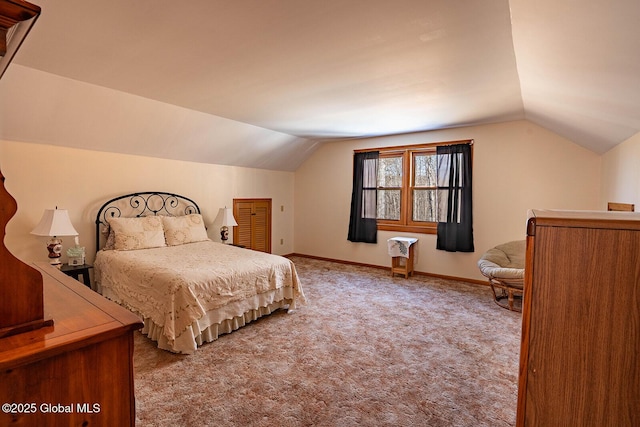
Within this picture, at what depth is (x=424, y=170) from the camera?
525 cm

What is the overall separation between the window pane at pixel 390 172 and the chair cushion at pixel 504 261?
6.34 feet

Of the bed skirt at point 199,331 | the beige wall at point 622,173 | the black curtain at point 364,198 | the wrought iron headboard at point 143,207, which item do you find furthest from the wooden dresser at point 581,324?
the black curtain at point 364,198

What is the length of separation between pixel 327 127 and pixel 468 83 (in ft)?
7.72

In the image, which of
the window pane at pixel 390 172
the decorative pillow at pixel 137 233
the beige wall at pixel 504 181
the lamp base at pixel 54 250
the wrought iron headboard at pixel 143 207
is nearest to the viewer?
the lamp base at pixel 54 250

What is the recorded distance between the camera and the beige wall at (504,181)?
4.16 m

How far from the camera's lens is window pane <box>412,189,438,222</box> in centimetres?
518

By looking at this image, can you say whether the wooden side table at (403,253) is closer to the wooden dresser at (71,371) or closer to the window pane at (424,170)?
the window pane at (424,170)

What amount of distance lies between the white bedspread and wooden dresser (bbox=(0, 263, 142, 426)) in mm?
1683

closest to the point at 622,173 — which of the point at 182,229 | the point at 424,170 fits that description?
the point at 424,170

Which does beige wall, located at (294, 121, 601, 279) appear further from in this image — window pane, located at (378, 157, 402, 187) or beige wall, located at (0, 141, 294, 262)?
beige wall, located at (0, 141, 294, 262)

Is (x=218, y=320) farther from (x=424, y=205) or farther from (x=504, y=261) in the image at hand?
(x=424, y=205)

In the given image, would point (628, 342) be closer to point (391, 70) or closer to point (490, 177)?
point (391, 70)

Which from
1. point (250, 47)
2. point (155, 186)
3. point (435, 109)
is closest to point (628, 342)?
point (250, 47)

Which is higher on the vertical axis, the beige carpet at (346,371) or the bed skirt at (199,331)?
the bed skirt at (199,331)
